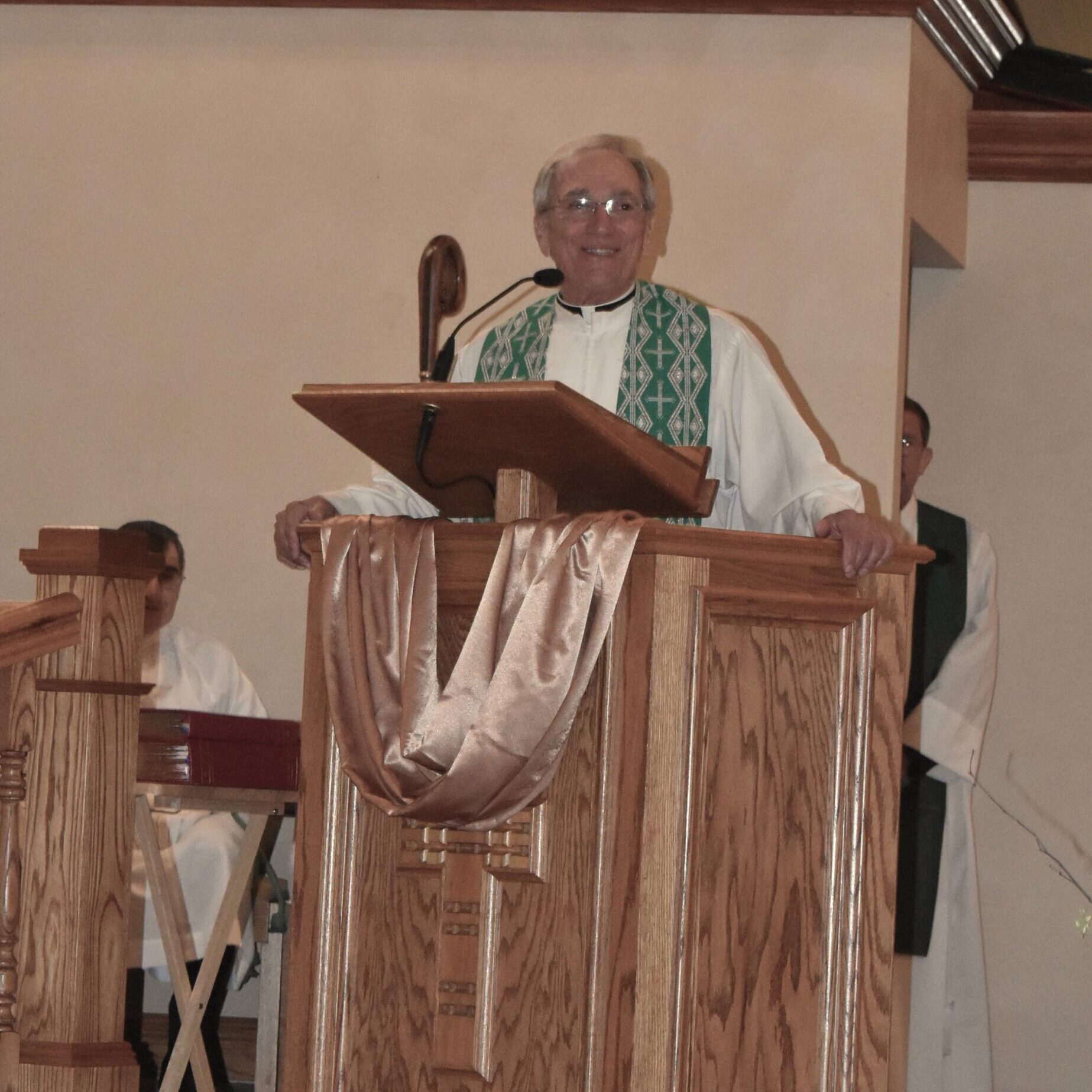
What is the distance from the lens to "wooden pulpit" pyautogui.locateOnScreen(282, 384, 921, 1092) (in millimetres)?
2590

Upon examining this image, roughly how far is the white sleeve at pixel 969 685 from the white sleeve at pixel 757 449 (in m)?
2.47

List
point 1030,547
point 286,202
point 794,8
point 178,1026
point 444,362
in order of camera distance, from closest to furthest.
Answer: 1. point 444,362
2. point 178,1026
3. point 794,8
4. point 286,202
5. point 1030,547

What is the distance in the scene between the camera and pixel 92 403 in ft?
17.9

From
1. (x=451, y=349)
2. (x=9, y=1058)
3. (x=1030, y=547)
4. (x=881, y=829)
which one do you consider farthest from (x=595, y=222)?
(x=1030, y=547)

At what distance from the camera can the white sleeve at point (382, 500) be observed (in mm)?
3143

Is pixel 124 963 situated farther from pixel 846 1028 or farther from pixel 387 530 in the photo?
pixel 846 1028

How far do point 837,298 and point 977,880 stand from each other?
6.54 feet

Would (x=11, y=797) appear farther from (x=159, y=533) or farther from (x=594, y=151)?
(x=159, y=533)

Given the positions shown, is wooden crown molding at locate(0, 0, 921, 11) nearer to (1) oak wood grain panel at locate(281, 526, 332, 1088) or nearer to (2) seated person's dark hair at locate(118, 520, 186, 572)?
(2) seated person's dark hair at locate(118, 520, 186, 572)

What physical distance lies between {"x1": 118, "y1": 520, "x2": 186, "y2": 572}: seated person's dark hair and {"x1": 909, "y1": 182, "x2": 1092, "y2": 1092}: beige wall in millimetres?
2513

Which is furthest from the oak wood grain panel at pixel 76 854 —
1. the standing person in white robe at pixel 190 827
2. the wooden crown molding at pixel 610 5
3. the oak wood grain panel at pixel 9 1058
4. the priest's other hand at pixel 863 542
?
the wooden crown molding at pixel 610 5

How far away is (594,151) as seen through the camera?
3285mm

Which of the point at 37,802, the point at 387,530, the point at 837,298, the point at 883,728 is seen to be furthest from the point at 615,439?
the point at 837,298

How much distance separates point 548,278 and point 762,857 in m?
1.00
